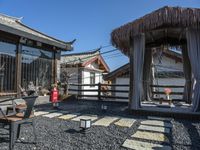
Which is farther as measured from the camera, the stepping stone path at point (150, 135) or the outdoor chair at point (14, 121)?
the stepping stone path at point (150, 135)

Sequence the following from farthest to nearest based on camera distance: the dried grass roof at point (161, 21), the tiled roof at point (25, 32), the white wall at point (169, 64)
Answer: the white wall at point (169, 64)
the tiled roof at point (25, 32)
the dried grass roof at point (161, 21)

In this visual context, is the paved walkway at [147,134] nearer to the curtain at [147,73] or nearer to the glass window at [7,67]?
the glass window at [7,67]

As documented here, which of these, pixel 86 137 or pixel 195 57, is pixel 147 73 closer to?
pixel 195 57

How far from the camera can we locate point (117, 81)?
50.3 ft

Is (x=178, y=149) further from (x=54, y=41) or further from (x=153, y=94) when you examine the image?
(x=54, y=41)

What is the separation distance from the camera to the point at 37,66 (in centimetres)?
924

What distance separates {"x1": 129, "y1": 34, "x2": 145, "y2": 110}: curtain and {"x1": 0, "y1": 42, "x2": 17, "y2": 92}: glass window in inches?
170

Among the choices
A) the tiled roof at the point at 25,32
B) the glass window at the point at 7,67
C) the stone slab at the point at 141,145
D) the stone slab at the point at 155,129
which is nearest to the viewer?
the stone slab at the point at 141,145

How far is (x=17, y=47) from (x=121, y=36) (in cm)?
397

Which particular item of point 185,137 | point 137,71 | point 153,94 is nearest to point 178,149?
point 185,137

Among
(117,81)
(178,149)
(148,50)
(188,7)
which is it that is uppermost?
(188,7)

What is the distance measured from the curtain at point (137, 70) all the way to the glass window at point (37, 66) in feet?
14.1

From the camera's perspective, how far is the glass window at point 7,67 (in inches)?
298

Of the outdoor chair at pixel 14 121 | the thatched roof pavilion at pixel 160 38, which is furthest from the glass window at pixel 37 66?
the outdoor chair at pixel 14 121
